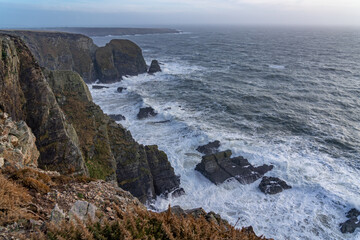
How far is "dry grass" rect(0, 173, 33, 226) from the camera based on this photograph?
552 cm

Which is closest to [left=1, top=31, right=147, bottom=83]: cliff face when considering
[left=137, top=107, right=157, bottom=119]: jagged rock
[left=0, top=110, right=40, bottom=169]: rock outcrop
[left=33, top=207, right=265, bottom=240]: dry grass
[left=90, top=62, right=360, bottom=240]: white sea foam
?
[left=137, top=107, right=157, bottom=119]: jagged rock

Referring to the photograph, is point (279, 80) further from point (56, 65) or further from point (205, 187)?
point (56, 65)

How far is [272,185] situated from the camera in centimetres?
2370

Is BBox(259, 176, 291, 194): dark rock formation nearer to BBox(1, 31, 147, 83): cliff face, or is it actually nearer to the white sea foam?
the white sea foam

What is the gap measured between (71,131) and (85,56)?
58.5 meters

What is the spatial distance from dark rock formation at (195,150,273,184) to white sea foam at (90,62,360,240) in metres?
0.63

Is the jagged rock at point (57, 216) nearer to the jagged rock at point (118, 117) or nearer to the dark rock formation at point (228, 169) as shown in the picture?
the dark rock formation at point (228, 169)

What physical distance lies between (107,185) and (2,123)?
17.8ft

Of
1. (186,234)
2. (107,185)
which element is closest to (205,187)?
(107,185)

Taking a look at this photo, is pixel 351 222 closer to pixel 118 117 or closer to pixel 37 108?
pixel 37 108

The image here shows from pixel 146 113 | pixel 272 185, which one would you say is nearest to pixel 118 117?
pixel 146 113

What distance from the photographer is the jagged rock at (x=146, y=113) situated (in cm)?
3959

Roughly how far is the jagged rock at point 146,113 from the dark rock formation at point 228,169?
662 inches

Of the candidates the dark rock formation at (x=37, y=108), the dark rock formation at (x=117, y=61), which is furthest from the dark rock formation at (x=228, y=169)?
the dark rock formation at (x=117, y=61)
